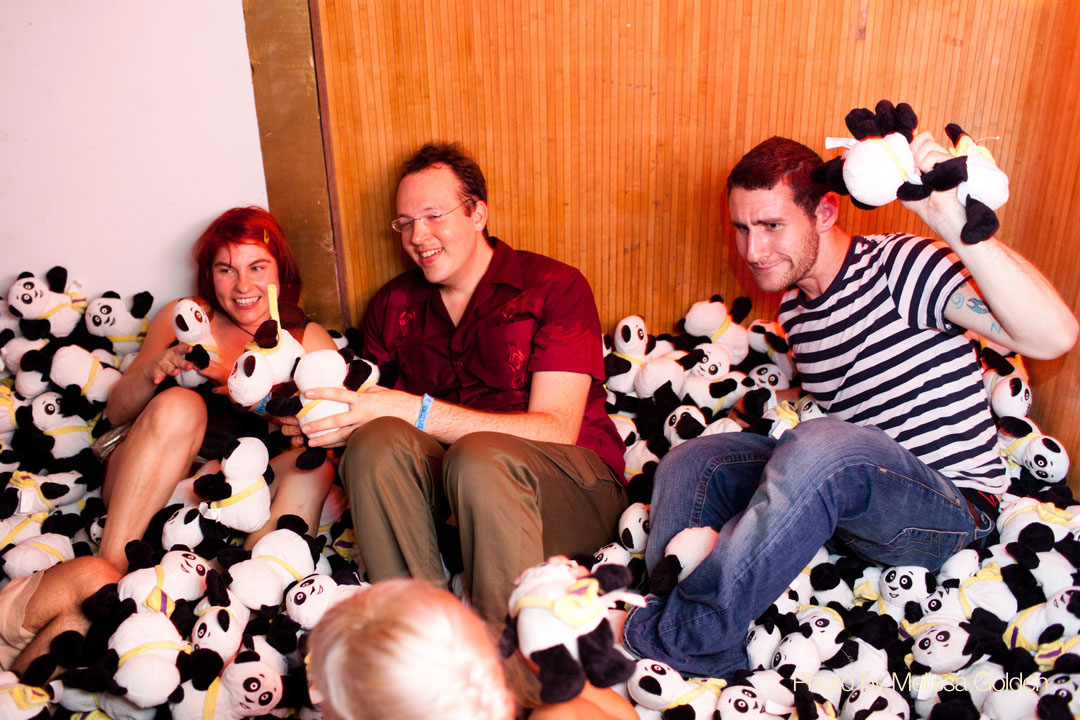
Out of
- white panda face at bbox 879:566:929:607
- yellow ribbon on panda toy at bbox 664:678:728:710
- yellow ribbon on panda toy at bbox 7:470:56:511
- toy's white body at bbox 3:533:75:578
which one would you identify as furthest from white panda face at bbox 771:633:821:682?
yellow ribbon on panda toy at bbox 7:470:56:511

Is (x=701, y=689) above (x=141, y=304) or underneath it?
underneath

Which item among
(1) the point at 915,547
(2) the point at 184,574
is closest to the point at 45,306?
(2) the point at 184,574

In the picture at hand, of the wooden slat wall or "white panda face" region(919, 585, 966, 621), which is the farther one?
the wooden slat wall

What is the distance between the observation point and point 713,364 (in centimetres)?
232

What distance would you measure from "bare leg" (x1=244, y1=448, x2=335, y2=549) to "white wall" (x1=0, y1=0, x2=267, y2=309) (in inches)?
31.2

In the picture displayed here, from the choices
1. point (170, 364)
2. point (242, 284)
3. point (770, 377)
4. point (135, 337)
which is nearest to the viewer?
point (170, 364)

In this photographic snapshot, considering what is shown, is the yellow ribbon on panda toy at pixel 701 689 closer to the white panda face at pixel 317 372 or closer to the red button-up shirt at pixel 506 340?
the red button-up shirt at pixel 506 340

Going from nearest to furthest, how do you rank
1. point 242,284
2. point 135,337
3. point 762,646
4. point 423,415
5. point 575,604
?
point 575,604 → point 762,646 → point 423,415 → point 242,284 → point 135,337

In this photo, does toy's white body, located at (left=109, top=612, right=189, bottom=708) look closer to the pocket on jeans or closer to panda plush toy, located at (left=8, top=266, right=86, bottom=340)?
panda plush toy, located at (left=8, top=266, right=86, bottom=340)

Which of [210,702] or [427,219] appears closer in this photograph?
[210,702]

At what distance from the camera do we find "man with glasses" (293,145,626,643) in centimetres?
154

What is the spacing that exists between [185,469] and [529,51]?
1.36 m

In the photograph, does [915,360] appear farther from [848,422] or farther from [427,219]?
[427,219]

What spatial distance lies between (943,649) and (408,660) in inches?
45.1
